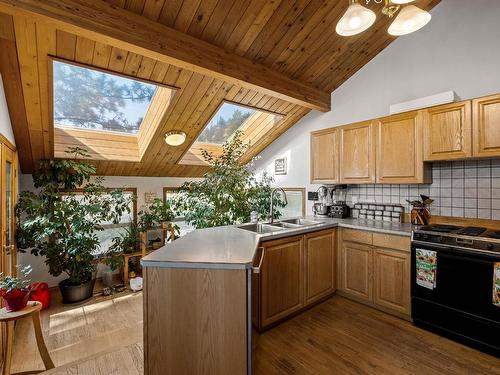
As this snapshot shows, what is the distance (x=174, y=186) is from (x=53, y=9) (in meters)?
3.37

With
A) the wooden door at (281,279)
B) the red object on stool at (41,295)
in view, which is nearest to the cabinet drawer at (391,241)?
the wooden door at (281,279)

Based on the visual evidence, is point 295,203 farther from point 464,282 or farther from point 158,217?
point 464,282

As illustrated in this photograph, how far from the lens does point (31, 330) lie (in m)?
2.68

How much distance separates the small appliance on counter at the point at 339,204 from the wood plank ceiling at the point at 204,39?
1250 millimetres

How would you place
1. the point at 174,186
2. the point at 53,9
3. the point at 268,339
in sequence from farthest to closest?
the point at 174,186 → the point at 268,339 → the point at 53,9

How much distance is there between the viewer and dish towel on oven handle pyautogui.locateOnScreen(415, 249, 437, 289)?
2.22 meters

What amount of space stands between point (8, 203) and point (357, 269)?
12.5 feet

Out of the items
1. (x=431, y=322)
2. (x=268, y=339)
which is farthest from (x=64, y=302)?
(x=431, y=322)

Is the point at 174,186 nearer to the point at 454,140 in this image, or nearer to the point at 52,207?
the point at 52,207

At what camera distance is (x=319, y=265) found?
2730mm

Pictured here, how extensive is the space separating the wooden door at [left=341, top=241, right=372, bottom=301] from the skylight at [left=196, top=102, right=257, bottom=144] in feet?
8.18

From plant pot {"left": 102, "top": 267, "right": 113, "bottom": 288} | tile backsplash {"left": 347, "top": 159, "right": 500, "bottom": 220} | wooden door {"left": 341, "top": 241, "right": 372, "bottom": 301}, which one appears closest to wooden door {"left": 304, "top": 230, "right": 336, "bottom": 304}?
wooden door {"left": 341, "top": 241, "right": 372, "bottom": 301}

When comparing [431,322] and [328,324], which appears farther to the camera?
[328,324]

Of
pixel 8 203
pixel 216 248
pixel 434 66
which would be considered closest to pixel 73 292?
pixel 8 203
